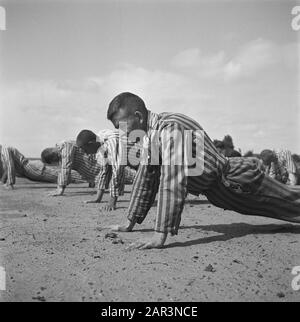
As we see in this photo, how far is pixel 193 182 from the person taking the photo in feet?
9.99

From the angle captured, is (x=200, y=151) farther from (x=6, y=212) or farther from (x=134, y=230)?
(x=6, y=212)

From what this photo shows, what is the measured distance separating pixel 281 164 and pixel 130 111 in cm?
784

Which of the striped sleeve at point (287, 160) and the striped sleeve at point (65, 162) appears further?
the striped sleeve at point (287, 160)

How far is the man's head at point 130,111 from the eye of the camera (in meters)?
3.03

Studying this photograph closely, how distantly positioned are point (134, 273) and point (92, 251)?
2.08ft

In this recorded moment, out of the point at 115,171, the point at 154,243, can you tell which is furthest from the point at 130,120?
the point at 115,171

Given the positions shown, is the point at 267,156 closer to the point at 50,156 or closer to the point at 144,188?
the point at 50,156

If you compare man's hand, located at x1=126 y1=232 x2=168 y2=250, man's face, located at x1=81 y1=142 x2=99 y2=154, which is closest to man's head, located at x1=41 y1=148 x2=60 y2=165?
man's face, located at x1=81 y1=142 x2=99 y2=154

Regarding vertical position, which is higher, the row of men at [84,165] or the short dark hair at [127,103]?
the short dark hair at [127,103]

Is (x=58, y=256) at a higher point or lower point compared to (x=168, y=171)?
lower

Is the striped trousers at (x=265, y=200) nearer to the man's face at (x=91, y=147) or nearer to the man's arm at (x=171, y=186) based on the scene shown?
the man's arm at (x=171, y=186)

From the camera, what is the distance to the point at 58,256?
281cm

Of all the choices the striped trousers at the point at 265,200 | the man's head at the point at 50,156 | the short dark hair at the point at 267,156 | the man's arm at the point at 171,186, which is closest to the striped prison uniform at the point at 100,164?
the man's head at the point at 50,156
